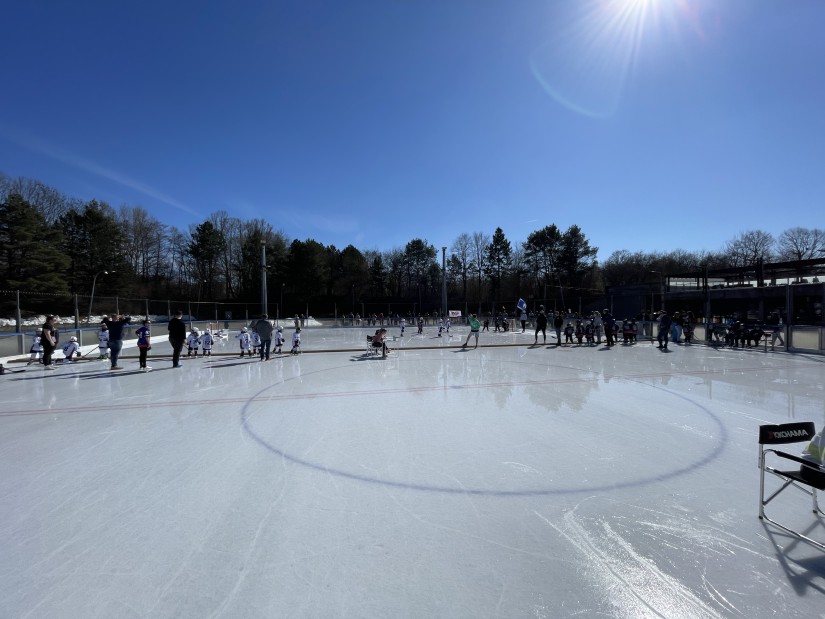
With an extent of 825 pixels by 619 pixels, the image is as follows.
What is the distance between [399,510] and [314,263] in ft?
167

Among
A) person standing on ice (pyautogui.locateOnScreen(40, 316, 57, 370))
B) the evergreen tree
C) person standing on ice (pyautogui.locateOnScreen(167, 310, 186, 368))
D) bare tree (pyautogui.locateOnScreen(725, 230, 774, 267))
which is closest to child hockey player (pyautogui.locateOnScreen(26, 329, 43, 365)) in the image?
person standing on ice (pyautogui.locateOnScreen(40, 316, 57, 370))

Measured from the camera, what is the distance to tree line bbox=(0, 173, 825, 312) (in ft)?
123

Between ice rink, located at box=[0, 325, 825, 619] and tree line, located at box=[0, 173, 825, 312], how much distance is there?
32.2 metres

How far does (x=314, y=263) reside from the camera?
51781 millimetres

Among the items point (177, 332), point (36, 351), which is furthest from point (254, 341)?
point (36, 351)

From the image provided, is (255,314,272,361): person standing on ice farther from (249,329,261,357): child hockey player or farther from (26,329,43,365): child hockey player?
(26,329,43,365): child hockey player

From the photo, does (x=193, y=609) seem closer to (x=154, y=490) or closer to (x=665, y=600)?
(x=154, y=490)

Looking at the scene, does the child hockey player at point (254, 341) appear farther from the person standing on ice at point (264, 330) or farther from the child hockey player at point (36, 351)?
the child hockey player at point (36, 351)

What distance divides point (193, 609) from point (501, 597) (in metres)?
1.58

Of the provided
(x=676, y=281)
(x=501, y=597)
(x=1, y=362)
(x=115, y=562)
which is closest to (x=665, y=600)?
(x=501, y=597)

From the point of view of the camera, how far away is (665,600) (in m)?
2.07

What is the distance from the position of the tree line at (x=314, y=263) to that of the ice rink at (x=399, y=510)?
32.2 m

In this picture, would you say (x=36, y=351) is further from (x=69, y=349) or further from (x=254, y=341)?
(x=254, y=341)

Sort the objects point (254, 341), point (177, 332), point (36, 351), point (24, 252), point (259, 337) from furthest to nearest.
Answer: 1. point (24, 252)
2. point (254, 341)
3. point (259, 337)
4. point (36, 351)
5. point (177, 332)
